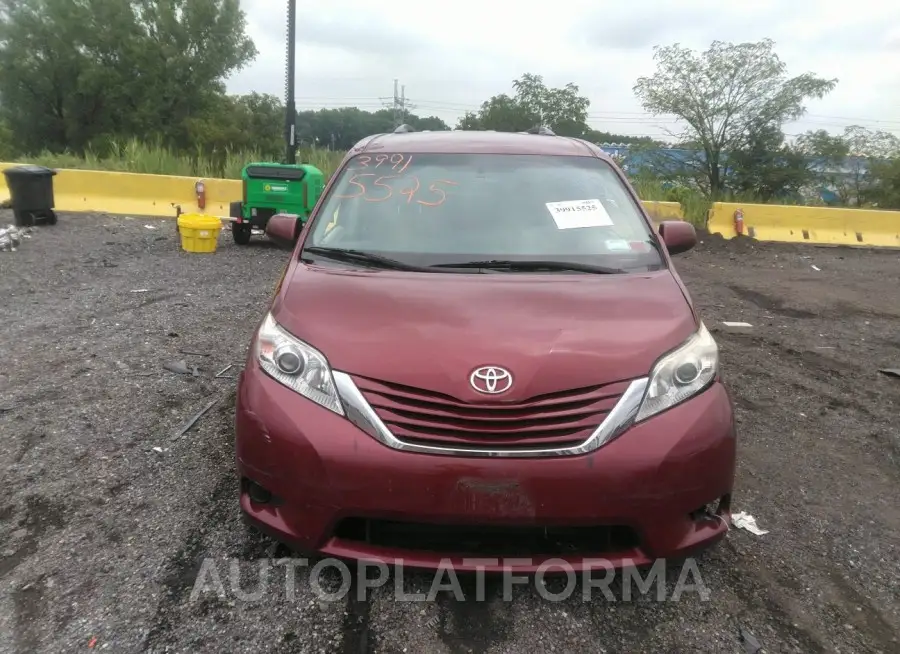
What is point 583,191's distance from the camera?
361 centimetres

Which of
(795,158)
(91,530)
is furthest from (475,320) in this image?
(795,158)

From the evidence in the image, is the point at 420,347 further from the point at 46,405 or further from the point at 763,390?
the point at 763,390

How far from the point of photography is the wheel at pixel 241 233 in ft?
35.3

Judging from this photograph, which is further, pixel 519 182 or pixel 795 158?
pixel 795 158

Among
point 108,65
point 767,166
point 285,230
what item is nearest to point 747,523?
point 285,230

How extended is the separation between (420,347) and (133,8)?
5077 cm

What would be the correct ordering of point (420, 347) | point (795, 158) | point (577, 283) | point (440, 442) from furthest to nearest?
point (795, 158)
point (577, 283)
point (420, 347)
point (440, 442)

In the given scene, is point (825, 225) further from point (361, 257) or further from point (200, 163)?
point (200, 163)

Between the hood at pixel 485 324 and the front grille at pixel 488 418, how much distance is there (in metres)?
0.04

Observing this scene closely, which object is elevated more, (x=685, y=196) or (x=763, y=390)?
(x=685, y=196)

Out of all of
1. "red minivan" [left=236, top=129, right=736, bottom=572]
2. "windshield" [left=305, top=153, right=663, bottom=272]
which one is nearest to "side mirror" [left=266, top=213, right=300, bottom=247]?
"windshield" [left=305, top=153, right=663, bottom=272]

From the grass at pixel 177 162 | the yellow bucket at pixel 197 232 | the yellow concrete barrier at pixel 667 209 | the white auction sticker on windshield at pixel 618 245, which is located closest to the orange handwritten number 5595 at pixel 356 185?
the white auction sticker on windshield at pixel 618 245

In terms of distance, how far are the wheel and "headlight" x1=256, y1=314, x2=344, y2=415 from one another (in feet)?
28.1

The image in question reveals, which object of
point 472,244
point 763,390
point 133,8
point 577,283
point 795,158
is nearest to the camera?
point 577,283
